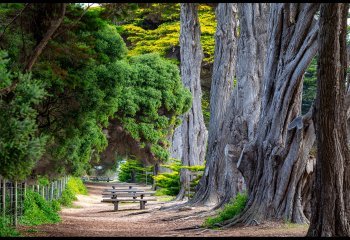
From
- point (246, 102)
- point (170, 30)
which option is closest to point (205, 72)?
point (170, 30)

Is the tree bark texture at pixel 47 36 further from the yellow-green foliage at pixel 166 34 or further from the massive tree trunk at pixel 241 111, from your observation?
the yellow-green foliage at pixel 166 34

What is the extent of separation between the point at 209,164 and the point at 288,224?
8731 millimetres

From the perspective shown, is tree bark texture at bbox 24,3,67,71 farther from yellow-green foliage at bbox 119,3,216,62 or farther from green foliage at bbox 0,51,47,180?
yellow-green foliage at bbox 119,3,216,62

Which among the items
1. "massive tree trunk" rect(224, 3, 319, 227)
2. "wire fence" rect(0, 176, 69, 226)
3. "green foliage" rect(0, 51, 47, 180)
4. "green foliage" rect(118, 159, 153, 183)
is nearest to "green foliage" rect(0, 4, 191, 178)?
"green foliage" rect(0, 51, 47, 180)

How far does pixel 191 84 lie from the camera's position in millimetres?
31172

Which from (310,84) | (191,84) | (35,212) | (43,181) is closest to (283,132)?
(35,212)

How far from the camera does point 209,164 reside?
73.9 ft

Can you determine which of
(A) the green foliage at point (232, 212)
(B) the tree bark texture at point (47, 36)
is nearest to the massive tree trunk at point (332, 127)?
(B) the tree bark texture at point (47, 36)

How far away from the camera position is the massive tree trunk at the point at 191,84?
28.7 m

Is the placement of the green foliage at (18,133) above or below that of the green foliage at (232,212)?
above

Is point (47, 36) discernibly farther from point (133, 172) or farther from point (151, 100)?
point (133, 172)

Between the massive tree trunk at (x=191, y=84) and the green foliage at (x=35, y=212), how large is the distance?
988 centimetres

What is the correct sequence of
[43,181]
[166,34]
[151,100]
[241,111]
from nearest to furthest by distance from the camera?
[241,111]
[43,181]
[151,100]
[166,34]

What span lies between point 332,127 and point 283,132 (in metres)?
5.07
